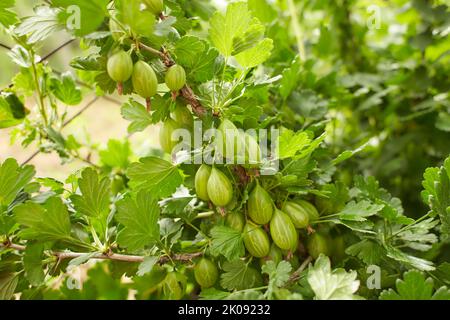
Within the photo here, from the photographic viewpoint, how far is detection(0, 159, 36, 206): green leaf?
447 mm

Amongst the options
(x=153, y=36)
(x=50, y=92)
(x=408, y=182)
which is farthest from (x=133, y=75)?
(x=408, y=182)

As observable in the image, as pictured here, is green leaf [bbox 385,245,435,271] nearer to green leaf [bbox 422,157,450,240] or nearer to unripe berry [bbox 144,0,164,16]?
green leaf [bbox 422,157,450,240]

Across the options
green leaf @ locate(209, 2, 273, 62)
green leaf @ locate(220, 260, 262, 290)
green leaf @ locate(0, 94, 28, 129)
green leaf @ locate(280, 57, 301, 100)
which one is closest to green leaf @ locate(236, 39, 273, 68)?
green leaf @ locate(209, 2, 273, 62)

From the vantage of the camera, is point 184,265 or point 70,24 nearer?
point 70,24

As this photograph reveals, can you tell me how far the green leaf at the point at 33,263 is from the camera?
435mm

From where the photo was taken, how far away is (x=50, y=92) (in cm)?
62

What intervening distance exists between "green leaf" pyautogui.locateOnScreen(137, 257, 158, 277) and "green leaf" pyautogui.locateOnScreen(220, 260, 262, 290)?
0.08m

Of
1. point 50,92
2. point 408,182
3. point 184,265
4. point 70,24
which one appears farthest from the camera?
point 408,182

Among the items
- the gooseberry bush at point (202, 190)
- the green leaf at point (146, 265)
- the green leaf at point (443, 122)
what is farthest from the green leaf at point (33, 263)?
the green leaf at point (443, 122)

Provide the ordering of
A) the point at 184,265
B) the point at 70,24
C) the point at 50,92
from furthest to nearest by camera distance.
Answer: the point at 50,92 → the point at 184,265 → the point at 70,24

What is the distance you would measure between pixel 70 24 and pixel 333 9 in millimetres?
668
